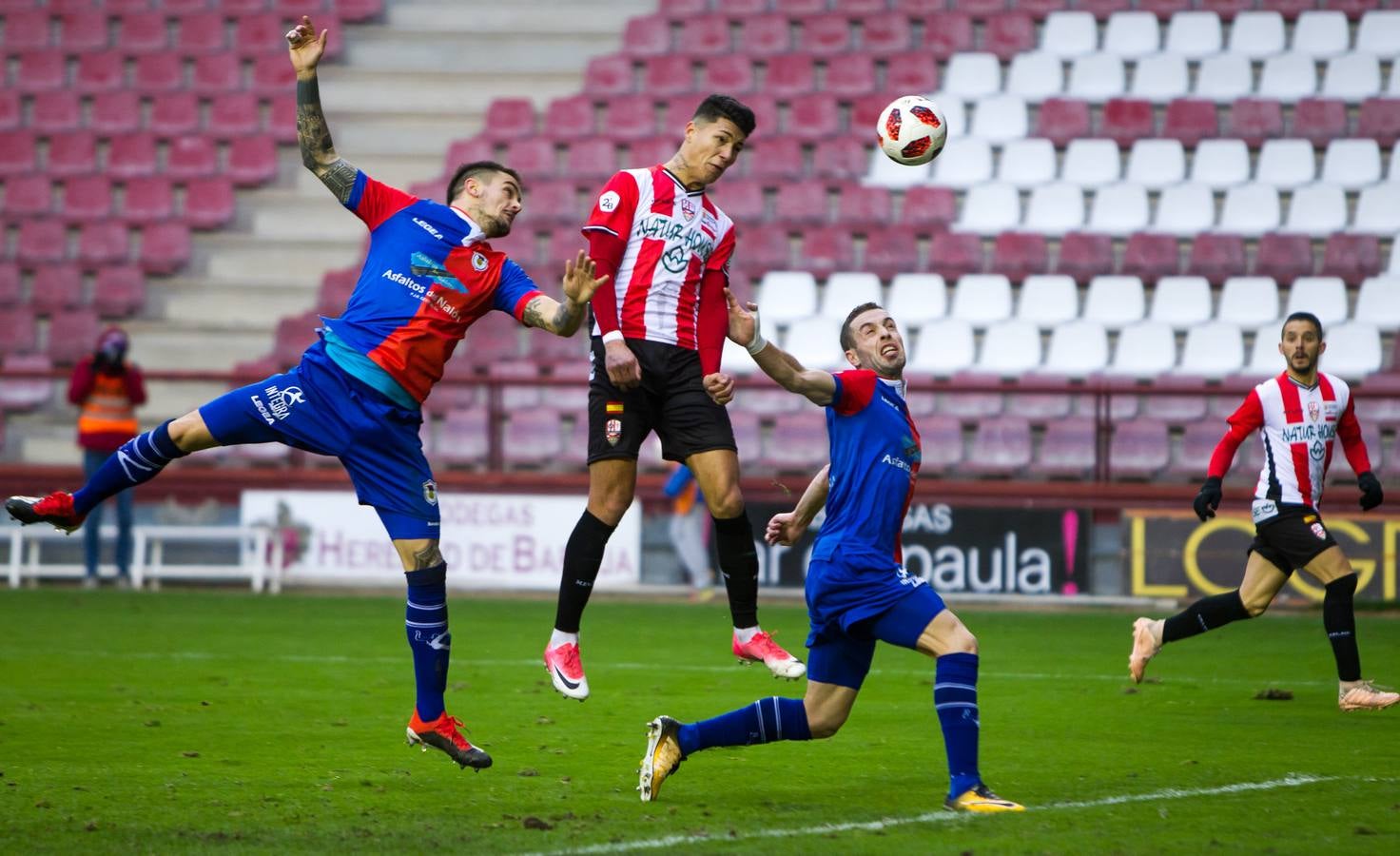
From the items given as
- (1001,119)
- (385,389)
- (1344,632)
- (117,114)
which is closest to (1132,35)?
(1001,119)

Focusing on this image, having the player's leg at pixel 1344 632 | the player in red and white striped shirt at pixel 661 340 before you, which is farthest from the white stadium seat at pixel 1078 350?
the player in red and white striped shirt at pixel 661 340

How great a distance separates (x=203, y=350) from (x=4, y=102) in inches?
212

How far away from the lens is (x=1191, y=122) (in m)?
18.7

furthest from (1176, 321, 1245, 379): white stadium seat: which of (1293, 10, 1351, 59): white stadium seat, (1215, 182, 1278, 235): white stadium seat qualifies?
(1293, 10, 1351, 59): white stadium seat

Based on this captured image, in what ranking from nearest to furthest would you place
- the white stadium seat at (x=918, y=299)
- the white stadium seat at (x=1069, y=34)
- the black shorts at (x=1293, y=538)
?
the black shorts at (x=1293, y=538) → the white stadium seat at (x=918, y=299) → the white stadium seat at (x=1069, y=34)

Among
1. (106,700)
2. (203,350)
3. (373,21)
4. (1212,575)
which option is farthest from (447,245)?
(373,21)

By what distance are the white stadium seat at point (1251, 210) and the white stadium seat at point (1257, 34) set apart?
7.12ft

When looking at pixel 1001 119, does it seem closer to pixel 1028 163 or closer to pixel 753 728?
pixel 1028 163

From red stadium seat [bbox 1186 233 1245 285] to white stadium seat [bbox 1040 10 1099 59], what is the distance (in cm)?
341

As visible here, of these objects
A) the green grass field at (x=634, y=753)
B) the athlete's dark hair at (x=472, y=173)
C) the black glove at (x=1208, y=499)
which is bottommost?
the green grass field at (x=634, y=753)

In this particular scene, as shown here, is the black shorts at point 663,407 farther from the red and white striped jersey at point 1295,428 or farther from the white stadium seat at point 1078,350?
the white stadium seat at point 1078,350

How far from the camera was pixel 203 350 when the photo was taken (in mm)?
18719

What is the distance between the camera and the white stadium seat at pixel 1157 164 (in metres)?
18.2

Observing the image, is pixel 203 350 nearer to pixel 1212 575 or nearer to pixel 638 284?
pixel 1212 575
